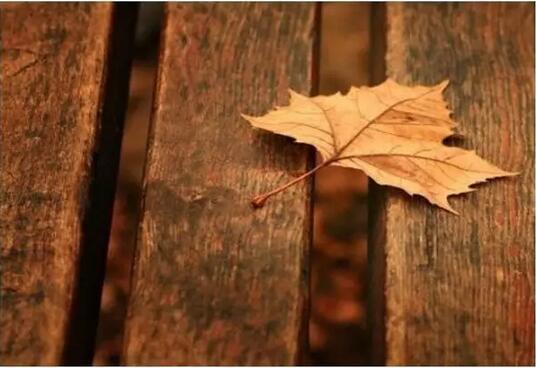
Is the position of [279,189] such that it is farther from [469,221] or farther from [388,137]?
[469,221]

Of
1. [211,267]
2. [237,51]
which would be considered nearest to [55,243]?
[211,267]

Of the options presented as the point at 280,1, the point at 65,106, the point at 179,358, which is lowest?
the point at 179,358

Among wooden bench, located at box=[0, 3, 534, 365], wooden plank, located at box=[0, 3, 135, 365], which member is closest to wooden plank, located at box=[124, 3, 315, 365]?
wooden bench, located at box=[0, 3, 534, 365]

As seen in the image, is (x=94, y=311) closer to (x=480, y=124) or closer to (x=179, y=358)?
(x=179, y=358)

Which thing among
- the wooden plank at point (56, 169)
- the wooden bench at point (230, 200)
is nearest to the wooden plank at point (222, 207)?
the wooden bench at point (230, 200)

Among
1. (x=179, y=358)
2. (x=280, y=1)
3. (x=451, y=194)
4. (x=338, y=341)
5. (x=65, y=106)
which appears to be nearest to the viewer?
(x=179, y=358)

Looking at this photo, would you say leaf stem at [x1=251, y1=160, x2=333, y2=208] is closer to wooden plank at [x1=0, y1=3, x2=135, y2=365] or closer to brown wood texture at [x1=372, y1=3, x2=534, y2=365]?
brown wood texture at [x1=372, y1=3, x2=534, y2=365]

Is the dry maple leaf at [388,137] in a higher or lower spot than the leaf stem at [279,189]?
higher

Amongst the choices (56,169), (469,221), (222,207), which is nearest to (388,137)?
(469,221)

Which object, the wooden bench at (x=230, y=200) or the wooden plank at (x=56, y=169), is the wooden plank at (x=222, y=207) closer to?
the wooden bench at (x=230, y=200)
